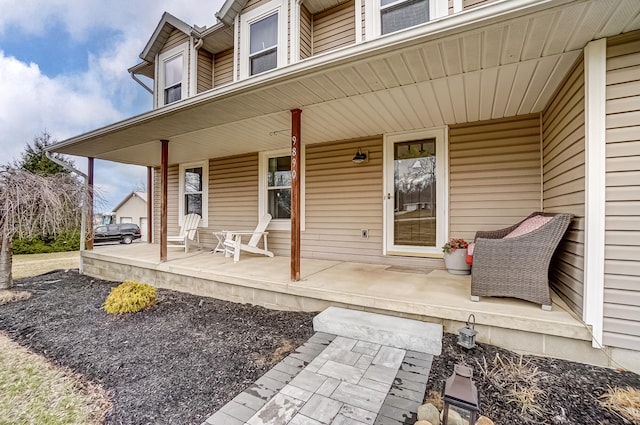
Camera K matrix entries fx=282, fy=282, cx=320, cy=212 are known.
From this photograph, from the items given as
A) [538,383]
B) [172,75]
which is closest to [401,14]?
[538,383]

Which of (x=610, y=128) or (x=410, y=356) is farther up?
(x=610, y=128)

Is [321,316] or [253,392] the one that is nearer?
[253,392]

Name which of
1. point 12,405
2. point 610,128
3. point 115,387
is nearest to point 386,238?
point 610,128

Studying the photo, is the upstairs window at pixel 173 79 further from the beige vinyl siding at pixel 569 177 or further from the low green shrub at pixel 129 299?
the beige vinyl siding at pixel 569 177

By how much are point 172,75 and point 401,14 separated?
17.5ft

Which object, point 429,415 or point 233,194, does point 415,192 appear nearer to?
point 429,415

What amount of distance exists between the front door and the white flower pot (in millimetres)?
385

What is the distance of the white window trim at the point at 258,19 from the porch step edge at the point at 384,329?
4260 mm

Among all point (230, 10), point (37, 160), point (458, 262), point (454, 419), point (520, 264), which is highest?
point (230, 10)

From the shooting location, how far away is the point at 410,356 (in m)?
2.12

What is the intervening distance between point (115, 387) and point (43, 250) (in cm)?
1343

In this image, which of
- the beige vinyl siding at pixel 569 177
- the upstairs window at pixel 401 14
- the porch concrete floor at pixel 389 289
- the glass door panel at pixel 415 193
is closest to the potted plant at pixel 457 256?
the porch concrete floor at pixel 389 289

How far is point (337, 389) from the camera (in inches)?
66.6

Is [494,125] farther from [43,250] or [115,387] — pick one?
[43,250]
